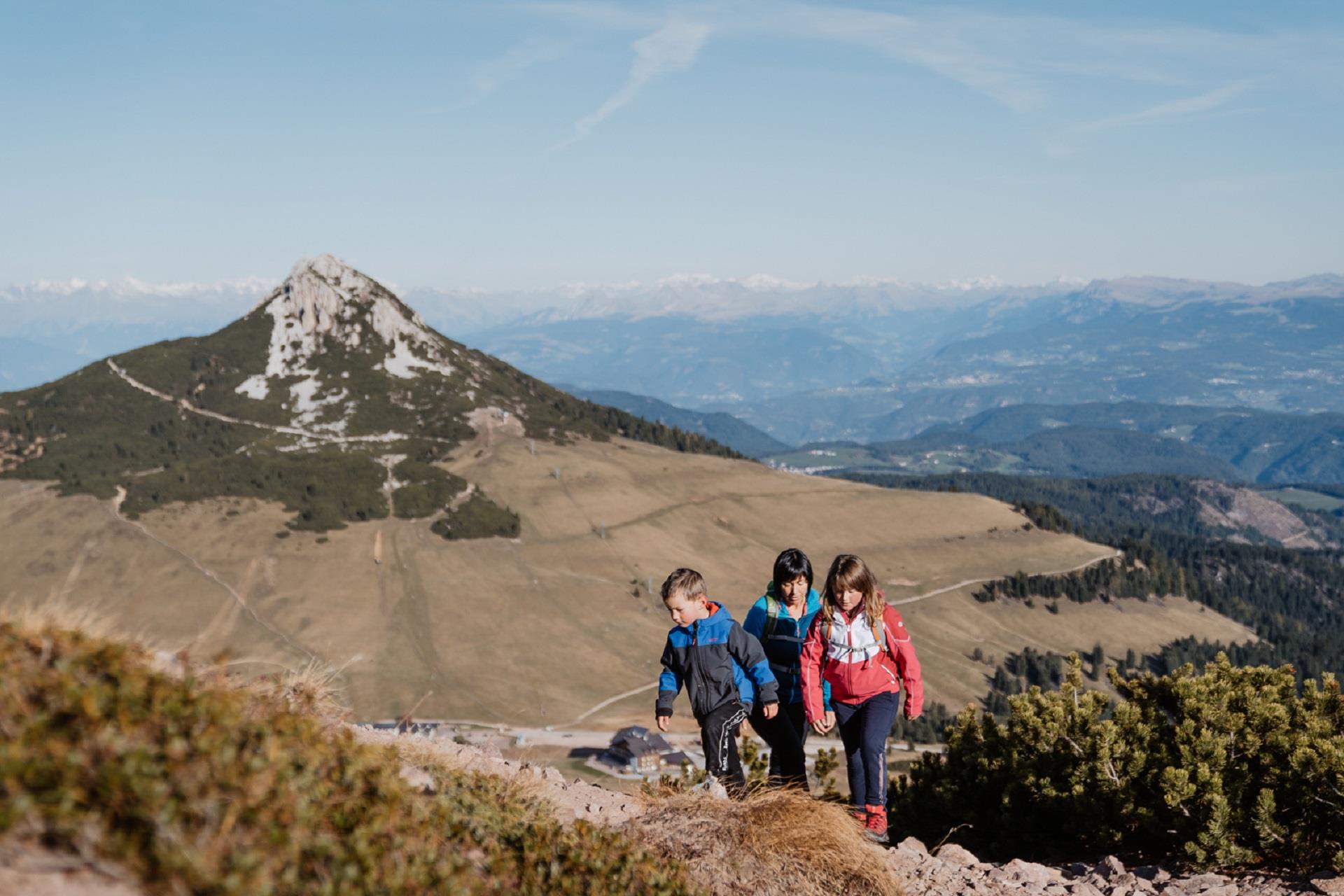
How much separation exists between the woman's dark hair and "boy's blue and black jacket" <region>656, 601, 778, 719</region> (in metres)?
1.23

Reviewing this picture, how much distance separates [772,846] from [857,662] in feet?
10.8

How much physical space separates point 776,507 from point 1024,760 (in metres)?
186

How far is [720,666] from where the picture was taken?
1134 cm

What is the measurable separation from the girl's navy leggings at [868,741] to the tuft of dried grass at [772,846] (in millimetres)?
2159

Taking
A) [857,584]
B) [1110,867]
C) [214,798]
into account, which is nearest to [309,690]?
[214,798]

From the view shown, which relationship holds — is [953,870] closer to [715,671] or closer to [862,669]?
[862,669]

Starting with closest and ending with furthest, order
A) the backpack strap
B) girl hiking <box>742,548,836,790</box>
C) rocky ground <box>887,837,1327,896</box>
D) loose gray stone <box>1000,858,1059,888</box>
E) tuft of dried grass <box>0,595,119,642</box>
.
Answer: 1. tuft of dried grass <box>0,595,119,642</box>
2. rocky ground <box>887,837,1327,896</box>
3. loose gray stone <box>1000,858,1059,888</box>
4. girl hiking <box>742,548,836,790</box>
5. the backpack strap

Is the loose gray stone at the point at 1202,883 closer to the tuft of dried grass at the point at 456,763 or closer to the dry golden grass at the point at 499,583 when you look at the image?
the tuft of dried grass at the point at 456,763

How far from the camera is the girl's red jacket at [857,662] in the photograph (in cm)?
1132

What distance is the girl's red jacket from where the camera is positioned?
1132cm

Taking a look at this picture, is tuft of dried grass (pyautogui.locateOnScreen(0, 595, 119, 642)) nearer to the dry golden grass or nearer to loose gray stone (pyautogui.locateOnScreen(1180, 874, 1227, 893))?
loose gray stone (pyautogui.locateOnScreen(1180, 874, 1227, 893))

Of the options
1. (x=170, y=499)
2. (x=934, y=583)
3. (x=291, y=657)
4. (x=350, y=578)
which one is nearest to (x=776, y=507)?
(x=934, y=583)

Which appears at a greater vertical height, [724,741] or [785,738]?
[724,741]

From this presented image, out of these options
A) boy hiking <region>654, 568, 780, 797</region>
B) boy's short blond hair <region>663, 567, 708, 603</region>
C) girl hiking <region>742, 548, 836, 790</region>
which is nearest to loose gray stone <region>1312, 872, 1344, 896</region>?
girl hiking <region>742, 548, 836, 790</region>
